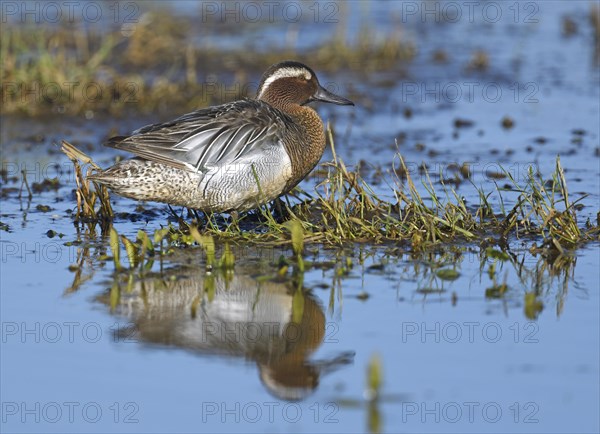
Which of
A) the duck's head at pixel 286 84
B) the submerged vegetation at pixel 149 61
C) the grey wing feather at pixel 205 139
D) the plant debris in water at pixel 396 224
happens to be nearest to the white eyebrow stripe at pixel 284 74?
the duck's head at pixel 286 84

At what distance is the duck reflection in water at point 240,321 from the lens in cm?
483

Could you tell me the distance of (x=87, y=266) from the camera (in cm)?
637

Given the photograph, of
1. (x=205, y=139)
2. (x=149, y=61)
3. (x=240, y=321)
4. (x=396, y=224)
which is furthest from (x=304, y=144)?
(x=149, y=61)

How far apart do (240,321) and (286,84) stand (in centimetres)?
262

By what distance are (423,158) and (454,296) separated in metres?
3.77

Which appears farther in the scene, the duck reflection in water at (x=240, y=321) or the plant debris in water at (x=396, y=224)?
the plant debris in water at (x=396, y=224)

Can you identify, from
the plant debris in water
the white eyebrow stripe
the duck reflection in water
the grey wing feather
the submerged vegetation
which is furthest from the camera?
the submerged vegetation

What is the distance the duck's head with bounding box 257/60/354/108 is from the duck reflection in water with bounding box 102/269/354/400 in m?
1.81

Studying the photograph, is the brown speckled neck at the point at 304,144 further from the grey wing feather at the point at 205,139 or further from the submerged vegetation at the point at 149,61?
the submerged vegetation at the point at 149,61

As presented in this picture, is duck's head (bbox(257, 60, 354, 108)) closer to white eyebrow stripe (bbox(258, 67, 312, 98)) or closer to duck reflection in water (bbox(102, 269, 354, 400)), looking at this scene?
white eyebrow stripe (bbox(258, 67, 312, 98))

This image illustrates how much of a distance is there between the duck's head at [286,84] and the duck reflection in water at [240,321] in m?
1.81

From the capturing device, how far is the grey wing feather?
21.9 feet

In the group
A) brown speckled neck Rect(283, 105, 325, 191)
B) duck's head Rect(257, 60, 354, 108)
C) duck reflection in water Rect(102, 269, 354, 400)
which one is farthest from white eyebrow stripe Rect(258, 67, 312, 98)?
duck reflection in water Rect(102, 269, 354, 400)

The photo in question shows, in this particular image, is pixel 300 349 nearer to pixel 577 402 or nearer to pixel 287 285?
pixel 287 285
